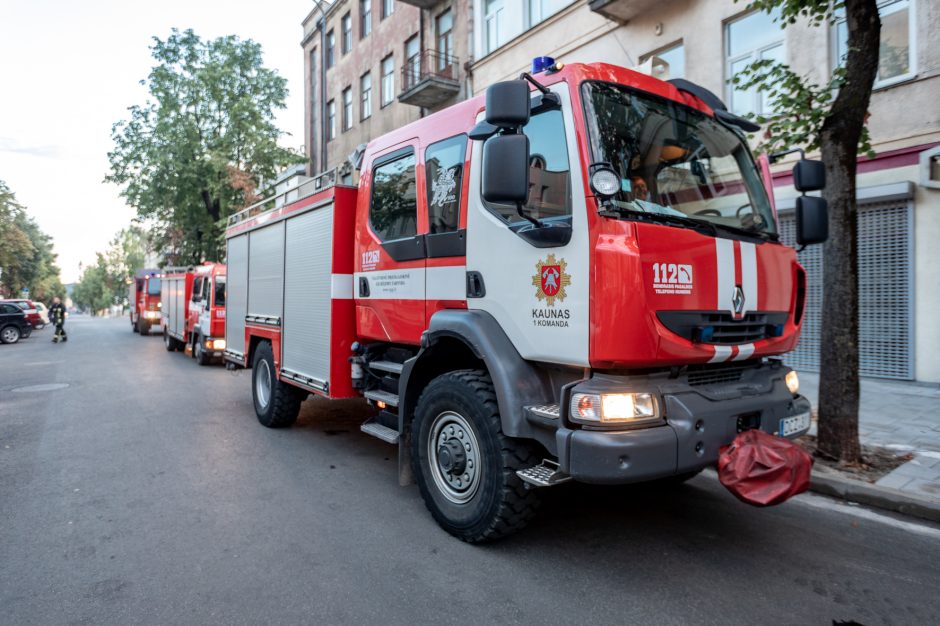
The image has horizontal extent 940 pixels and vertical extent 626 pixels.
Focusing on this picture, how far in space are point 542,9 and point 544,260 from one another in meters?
14.1

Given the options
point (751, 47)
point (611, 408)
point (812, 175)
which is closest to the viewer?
point (611, 408)

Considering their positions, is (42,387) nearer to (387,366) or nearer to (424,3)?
(387,366)

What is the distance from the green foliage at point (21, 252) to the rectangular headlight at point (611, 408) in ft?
147

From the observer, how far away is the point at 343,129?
26.1 metres

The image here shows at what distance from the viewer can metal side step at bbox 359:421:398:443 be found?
4574mm

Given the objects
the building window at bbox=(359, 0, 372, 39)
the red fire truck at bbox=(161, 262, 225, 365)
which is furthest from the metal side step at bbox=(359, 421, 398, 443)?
the building window at bbox=(359, 0, 372, 39)

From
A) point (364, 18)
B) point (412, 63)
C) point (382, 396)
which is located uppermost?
point (364, 18)

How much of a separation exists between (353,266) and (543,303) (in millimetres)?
2696

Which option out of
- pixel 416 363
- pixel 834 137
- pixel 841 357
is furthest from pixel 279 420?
pixel 834 137

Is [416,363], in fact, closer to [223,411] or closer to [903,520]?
[903,520]

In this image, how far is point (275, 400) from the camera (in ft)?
22.8

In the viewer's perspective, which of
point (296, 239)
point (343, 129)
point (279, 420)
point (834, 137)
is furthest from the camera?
point (343, 129)

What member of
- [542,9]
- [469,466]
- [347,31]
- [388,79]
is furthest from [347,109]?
[469,466]

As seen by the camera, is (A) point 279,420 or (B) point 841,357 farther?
(A) point 279,420
